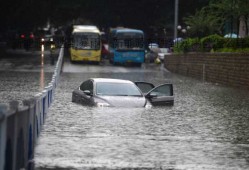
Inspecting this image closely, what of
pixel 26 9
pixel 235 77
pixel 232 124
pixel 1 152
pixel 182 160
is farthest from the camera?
pixel 26 9

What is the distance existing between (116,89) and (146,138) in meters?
8.50

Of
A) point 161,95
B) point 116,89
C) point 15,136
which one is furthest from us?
point 161,95

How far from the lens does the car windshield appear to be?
25.5 metres

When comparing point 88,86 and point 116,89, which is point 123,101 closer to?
point 116,89

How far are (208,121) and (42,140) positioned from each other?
23.4 feet

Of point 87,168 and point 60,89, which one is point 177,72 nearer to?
point 60,89

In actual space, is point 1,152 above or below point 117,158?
above

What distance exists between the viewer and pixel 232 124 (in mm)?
21766

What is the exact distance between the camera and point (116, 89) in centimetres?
2573

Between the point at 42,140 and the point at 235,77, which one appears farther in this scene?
the point at 235,77

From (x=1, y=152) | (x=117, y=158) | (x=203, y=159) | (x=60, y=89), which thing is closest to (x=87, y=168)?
(x=117, y=158)

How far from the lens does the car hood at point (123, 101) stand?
959 inches

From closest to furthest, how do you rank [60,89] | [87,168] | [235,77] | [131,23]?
[87,168]
[60,89]
[235,77]
[131,23]

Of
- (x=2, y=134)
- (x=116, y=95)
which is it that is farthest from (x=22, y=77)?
(x=2, y=134)
